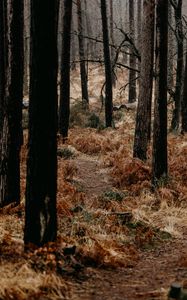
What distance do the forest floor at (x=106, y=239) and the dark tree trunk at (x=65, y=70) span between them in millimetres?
3476

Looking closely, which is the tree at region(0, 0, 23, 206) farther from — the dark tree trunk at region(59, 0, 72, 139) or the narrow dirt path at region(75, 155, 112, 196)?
the dark tree trunk at region(59, 0, 72, 139)

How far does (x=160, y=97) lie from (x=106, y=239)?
160 inches

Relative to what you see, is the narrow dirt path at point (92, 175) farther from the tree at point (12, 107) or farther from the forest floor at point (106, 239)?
the tree at point (12, 107)

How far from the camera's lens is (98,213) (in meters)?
8.44

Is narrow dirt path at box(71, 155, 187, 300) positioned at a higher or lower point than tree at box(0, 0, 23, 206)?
lower

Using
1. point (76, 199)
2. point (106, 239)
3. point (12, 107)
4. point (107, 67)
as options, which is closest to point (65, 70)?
point (107, 67)

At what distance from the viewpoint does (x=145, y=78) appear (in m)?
12.9

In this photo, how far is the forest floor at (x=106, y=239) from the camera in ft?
17.4

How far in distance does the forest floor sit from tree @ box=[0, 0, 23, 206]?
0.46 metres

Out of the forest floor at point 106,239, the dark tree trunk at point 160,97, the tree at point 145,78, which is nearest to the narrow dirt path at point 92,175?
the forest floor at point 106,239

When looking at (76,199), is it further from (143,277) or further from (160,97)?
(143,277)

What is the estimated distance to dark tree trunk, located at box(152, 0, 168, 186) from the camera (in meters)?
9.84

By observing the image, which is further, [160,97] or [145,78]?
[145,78]

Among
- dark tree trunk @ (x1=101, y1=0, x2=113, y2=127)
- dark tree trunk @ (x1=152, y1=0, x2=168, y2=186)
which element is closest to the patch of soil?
dark tree trunk @ (x1=152, y1=0, x2=168, y2=186)
